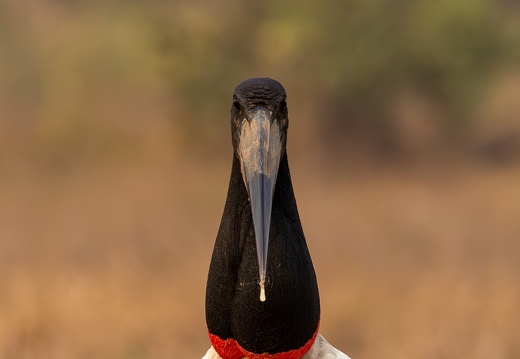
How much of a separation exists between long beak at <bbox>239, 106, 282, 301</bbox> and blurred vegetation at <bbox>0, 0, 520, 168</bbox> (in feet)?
26.3

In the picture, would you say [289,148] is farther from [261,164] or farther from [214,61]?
[261,164]

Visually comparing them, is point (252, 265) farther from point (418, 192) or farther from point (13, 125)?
point (13, 125)

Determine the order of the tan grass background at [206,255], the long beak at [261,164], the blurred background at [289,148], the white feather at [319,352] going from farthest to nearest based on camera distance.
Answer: the blurred background at [289,148]
the tan grass background at [206,255]
the white feather at [319,352]
the long beak at [261,164]

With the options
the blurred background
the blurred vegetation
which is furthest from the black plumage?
the blurred vegetation

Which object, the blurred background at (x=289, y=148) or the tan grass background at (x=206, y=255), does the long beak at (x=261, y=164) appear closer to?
the tan grass background at (x=206, y=255)

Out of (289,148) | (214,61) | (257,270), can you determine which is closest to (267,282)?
(257,270)

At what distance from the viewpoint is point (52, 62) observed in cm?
1077

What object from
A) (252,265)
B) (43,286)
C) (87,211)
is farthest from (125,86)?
(252,265)

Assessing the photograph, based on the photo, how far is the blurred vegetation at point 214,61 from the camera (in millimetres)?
10430

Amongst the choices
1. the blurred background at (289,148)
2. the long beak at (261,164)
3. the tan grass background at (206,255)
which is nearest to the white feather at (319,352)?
the long beak at (261,164)

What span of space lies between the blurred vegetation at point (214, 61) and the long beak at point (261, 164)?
8.01 m

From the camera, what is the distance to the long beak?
1.96 metres

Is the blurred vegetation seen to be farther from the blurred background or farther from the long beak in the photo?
the long beak

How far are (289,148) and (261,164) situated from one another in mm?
9745
